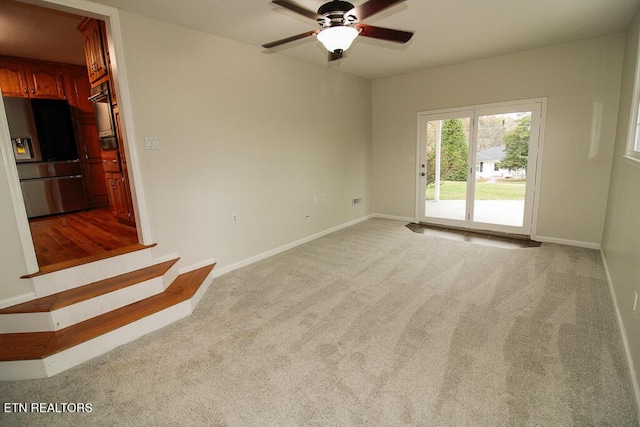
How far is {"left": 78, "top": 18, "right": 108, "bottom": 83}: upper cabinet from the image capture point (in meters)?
3.33

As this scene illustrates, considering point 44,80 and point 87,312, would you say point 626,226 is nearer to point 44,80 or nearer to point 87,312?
point 87,312

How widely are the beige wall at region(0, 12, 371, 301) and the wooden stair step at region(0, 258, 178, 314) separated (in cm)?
17

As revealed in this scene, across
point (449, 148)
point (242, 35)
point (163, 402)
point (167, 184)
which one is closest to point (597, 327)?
point (163, 402)

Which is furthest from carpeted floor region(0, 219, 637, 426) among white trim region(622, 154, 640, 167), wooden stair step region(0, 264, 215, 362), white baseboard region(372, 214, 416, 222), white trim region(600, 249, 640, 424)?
white baseboard region(372, 214, 416, 222)

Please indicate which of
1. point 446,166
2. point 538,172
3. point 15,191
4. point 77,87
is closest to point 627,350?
point 538,172

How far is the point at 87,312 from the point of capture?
8.16ft

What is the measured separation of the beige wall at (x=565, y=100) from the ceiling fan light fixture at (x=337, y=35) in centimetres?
353

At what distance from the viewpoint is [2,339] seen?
2225 millimetres

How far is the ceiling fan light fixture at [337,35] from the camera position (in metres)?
2.09

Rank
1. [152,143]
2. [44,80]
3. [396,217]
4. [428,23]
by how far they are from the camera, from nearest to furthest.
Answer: [152,143]
[428,23]
[44,80]
[396,217]

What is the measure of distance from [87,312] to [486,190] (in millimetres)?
5535

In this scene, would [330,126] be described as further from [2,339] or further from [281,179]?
[2,339]

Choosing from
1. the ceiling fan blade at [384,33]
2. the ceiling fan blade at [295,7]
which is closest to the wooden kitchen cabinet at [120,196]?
the ceiling fan blade at [295,7]

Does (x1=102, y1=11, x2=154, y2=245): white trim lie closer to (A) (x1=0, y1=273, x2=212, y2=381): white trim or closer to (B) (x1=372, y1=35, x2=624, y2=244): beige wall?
(A) (x1=0, y1=273, x2=212, y2=381): white trim
